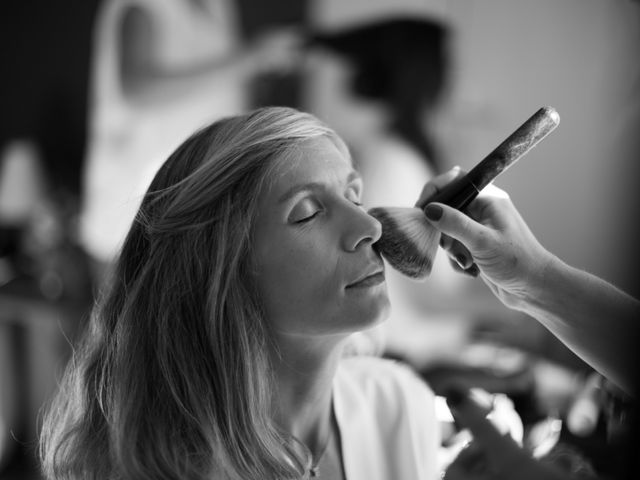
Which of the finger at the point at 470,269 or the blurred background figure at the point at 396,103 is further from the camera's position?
the blurred background figure at the point at 396,103

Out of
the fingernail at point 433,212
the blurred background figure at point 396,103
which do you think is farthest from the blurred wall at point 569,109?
the fingernail at point 433,212

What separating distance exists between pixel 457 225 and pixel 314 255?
0.47 feet

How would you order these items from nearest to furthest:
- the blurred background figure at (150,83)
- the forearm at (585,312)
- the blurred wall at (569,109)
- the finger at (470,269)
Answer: the forearm at (585,312) → the finger at (470,269) → the blurred wall at (569,109) → the blurred background figure at (150,83)

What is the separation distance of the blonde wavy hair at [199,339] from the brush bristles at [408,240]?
0.43 feet

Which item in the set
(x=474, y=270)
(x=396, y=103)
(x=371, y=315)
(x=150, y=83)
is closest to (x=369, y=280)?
(x=371, y=315)

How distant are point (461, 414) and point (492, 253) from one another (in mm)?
162

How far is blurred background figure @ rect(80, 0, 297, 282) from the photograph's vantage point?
7.08ft

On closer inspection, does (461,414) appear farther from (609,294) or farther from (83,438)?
(83,438)

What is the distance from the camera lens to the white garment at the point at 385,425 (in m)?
0.67

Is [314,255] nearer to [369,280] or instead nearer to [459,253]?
[369,280]

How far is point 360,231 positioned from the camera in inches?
22.7

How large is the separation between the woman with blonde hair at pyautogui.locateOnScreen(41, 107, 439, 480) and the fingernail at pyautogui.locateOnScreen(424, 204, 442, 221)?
0.05 m

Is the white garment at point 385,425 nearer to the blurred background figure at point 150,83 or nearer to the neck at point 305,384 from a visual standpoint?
the neck at point 305,384

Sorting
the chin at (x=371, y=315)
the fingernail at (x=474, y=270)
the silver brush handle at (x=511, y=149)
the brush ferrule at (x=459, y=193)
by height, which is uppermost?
the silver brush handle at (x=511, y=149)
